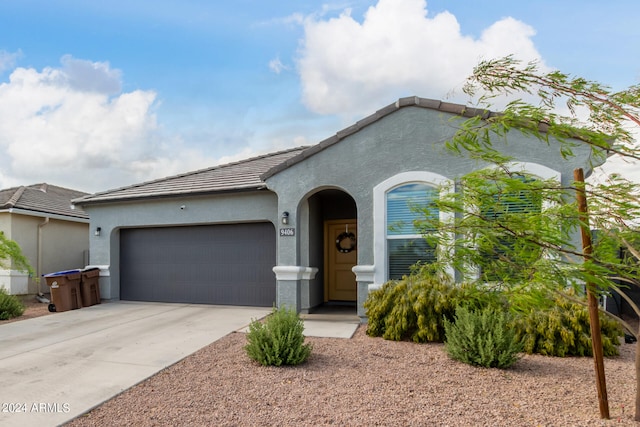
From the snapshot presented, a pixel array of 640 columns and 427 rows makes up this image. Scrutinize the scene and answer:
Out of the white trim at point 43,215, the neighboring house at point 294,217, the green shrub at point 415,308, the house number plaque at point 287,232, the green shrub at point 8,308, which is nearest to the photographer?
the green shrub at point 415,308

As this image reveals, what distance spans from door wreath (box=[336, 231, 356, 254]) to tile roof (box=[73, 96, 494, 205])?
2660 millimetres

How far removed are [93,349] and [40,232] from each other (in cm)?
974

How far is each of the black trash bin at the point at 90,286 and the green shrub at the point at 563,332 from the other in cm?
1100

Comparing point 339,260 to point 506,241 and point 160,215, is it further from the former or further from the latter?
point 506,241

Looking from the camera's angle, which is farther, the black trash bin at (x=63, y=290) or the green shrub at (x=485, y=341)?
the black trash bin at (x=63, y=290)

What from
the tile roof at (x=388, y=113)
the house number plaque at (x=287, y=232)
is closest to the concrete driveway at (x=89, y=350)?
the house number plaque at (x=287, y=232)

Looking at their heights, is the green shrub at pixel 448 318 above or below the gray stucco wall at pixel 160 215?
below

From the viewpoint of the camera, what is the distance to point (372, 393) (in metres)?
4.57

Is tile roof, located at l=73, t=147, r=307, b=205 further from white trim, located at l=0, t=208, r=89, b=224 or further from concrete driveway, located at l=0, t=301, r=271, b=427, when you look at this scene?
concrete driveway, located at l=0, t=301, r=271, b=427

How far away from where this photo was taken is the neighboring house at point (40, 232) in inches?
515

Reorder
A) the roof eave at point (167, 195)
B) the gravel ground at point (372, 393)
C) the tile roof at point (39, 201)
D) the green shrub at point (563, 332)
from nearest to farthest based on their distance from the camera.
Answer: the gravel ground at point (372, 393) → the green shrub at point (563, 332) → the roof eave at point (167, 195) → the tile roof at point (39, 201)

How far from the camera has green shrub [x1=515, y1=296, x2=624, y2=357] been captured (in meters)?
6.09

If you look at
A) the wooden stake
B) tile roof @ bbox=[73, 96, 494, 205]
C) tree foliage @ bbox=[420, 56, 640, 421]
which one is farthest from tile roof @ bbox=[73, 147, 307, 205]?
the wooden stake

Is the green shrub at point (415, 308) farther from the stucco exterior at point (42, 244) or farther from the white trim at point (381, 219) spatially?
the stucco exterior at point (42, 244)
